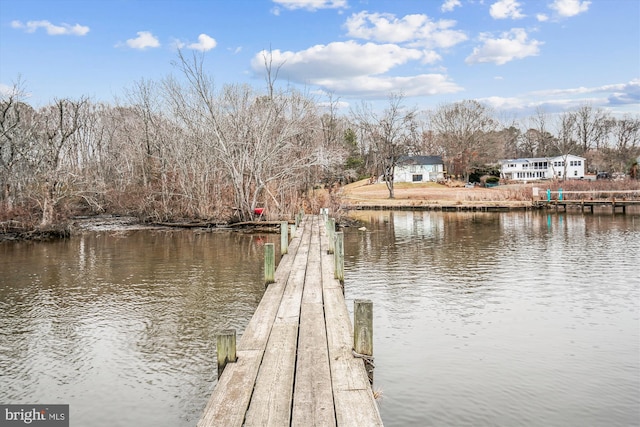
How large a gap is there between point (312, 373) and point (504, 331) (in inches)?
259

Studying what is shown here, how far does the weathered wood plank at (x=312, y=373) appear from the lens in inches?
210

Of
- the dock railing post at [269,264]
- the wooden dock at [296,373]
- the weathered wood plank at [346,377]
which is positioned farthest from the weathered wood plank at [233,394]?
the dock railing post at [269,264]

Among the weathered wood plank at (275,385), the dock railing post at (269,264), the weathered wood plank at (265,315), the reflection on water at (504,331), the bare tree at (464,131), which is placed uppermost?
the bare tree at (464,131)

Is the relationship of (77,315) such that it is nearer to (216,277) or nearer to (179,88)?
(216,277)

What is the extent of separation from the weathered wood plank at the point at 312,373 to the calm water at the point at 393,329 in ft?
Answer: 4.71

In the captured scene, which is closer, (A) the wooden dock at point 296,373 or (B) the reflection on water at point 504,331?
(A) the wooden dock at point 296,373

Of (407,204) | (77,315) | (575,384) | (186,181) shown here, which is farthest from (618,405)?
(407,204)

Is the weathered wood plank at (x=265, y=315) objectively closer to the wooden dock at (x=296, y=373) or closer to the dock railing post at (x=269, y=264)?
the wooden dock at (x=296, y=373)

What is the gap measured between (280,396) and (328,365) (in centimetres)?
106

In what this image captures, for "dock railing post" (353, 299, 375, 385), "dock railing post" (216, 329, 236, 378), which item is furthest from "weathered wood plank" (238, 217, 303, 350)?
"dock railing post" (353, 299, 375, 385)

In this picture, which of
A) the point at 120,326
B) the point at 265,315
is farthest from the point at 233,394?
the point at 120,326

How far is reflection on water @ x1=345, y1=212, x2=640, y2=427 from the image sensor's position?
8094 millimetres

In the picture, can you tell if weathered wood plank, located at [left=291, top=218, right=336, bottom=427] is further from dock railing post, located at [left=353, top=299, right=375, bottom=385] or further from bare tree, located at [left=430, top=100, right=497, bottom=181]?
bare tree, located at [left=430, top=100, right=497, bottom=181]

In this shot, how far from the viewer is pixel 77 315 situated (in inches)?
505
